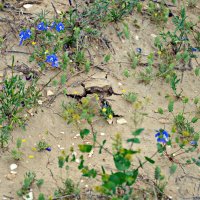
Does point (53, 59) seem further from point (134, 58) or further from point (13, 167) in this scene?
point (13, 167)

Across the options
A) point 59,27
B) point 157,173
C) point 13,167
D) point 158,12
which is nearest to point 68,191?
point 13,167

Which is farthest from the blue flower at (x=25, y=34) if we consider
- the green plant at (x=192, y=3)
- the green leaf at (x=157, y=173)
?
the green plant at (x=192, y=3)

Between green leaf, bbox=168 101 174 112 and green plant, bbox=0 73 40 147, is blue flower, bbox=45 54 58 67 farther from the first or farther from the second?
green leaf, bbox=168 101 174 112

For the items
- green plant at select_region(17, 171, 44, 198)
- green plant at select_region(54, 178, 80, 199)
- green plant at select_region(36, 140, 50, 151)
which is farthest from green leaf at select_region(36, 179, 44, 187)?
green plant at select_region(36, 140, 50, 151)

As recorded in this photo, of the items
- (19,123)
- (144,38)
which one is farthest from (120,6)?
(19,123)

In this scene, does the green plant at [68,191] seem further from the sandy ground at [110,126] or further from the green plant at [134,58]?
the green plant at [134,58]

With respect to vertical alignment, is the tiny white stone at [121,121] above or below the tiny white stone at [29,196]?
above

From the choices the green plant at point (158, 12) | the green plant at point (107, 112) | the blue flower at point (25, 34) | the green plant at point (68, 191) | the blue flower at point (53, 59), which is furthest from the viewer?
the green plant at point (158, 12)

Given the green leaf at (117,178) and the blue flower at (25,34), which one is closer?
the green leaf at (117,178)

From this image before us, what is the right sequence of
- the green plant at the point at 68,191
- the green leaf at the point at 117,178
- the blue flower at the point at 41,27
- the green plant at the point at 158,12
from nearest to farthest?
the green leaf at the point at 117,178
the green plant at the point at 68,191
the blue flower at the point at 41,27
the green plant at the point at 158,12
